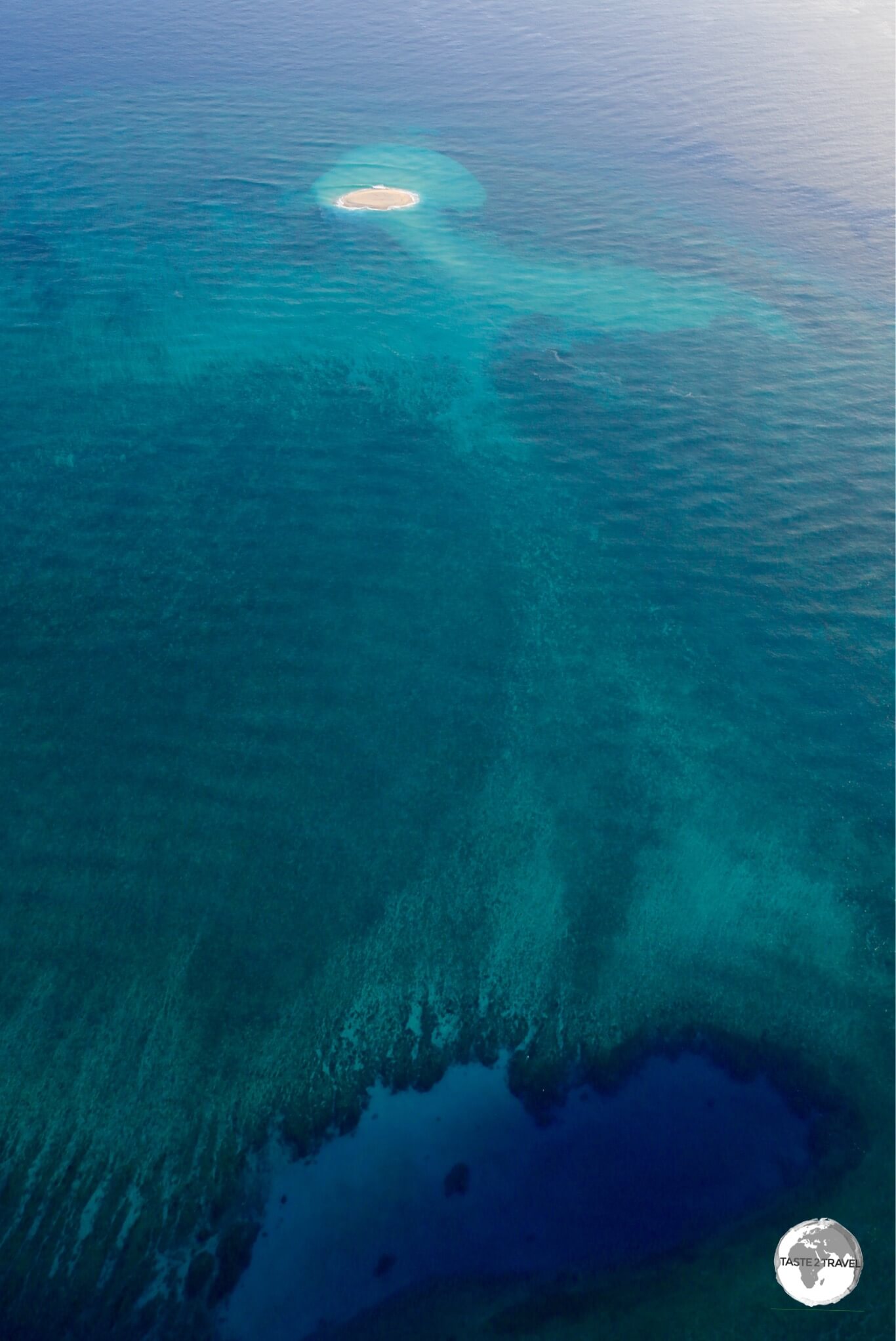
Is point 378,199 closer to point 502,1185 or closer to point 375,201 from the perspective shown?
point 375,201

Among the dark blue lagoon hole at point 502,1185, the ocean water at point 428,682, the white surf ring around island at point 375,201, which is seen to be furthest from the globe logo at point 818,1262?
the white surf ring around island at point 375,201

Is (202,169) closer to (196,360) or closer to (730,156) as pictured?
(196,360)

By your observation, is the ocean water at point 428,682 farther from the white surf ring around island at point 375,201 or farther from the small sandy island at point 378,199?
the small sandy island at point 378,199

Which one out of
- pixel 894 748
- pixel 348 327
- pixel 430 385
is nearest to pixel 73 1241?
pixel 894 748

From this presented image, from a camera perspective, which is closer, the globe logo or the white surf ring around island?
the globe logo

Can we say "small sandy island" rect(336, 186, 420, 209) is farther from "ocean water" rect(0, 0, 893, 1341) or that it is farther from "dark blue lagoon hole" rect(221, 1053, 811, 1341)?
"dark blue lagoon hole" rect(221, 1053, 811, 1341)

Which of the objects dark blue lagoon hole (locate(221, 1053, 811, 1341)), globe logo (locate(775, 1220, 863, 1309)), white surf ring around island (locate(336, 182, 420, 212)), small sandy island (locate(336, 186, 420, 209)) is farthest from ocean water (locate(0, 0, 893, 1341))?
small sandy island (locate(336, 186, 420, 209))
